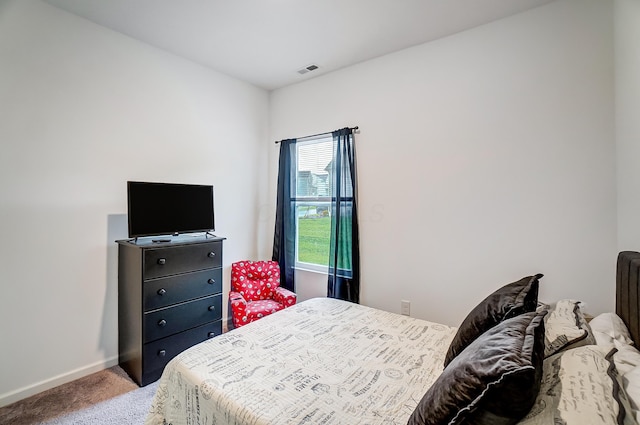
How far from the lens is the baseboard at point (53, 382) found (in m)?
1.96

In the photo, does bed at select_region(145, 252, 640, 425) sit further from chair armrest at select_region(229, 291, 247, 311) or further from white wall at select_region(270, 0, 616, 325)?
chair armrest at select_region(229, 291, 247, 311)

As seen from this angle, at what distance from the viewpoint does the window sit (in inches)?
129

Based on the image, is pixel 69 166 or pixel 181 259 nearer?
pixel 69 166

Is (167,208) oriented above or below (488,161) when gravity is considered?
below

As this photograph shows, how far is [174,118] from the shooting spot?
2.86 m

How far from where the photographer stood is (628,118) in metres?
1.62

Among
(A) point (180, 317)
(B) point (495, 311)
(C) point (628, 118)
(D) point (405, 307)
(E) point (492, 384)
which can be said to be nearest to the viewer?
(E) point (492, 384)

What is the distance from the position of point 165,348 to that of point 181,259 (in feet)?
2.33

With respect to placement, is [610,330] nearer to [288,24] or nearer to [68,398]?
[288,24]

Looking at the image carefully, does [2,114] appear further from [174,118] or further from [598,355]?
[598,355]

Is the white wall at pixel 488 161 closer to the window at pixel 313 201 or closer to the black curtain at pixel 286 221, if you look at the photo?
the window at pixel 313 201

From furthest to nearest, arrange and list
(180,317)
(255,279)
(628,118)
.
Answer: (255,279), (180,317), (628,118)

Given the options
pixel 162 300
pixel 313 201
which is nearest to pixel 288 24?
pixel 313 201

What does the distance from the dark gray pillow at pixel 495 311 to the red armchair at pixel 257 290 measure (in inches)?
74.3
